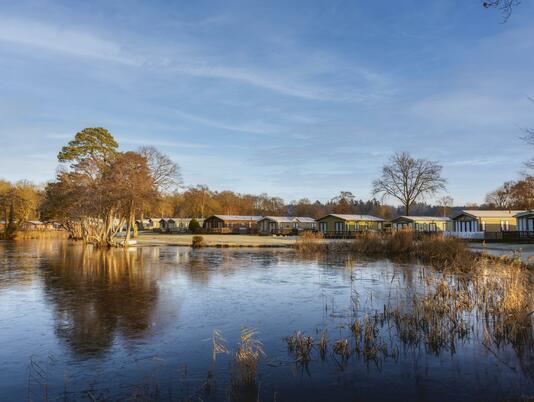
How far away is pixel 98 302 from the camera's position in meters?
13.0

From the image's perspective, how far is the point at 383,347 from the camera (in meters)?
8.24

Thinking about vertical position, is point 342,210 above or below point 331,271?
above

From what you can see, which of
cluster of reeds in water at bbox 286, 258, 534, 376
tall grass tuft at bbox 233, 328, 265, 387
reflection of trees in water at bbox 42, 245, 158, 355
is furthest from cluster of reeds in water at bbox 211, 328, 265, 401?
A: reflection of trees in water at bbox 42, 245, 158, 355

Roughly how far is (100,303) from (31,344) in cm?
412

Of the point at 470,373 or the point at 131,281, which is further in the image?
the point at 131,281

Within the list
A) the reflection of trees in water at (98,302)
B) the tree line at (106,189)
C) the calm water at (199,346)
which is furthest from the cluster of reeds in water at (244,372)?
the tree line at (106,189)

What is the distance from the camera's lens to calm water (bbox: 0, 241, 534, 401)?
640 centimetres

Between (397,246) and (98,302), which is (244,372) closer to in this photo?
(98,302)

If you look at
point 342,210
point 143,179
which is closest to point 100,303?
point 143,179

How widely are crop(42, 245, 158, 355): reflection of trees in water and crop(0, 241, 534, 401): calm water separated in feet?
0.14

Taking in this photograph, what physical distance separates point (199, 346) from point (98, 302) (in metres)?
5.75

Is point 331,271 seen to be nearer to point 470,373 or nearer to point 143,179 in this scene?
point 470,373

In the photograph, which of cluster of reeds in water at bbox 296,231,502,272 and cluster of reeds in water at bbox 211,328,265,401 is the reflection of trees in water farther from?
cluster of reeds in water at bbox 296,231,502,272

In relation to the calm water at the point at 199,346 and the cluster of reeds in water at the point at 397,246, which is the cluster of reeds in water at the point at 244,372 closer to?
the calm water at the point at 199,346
